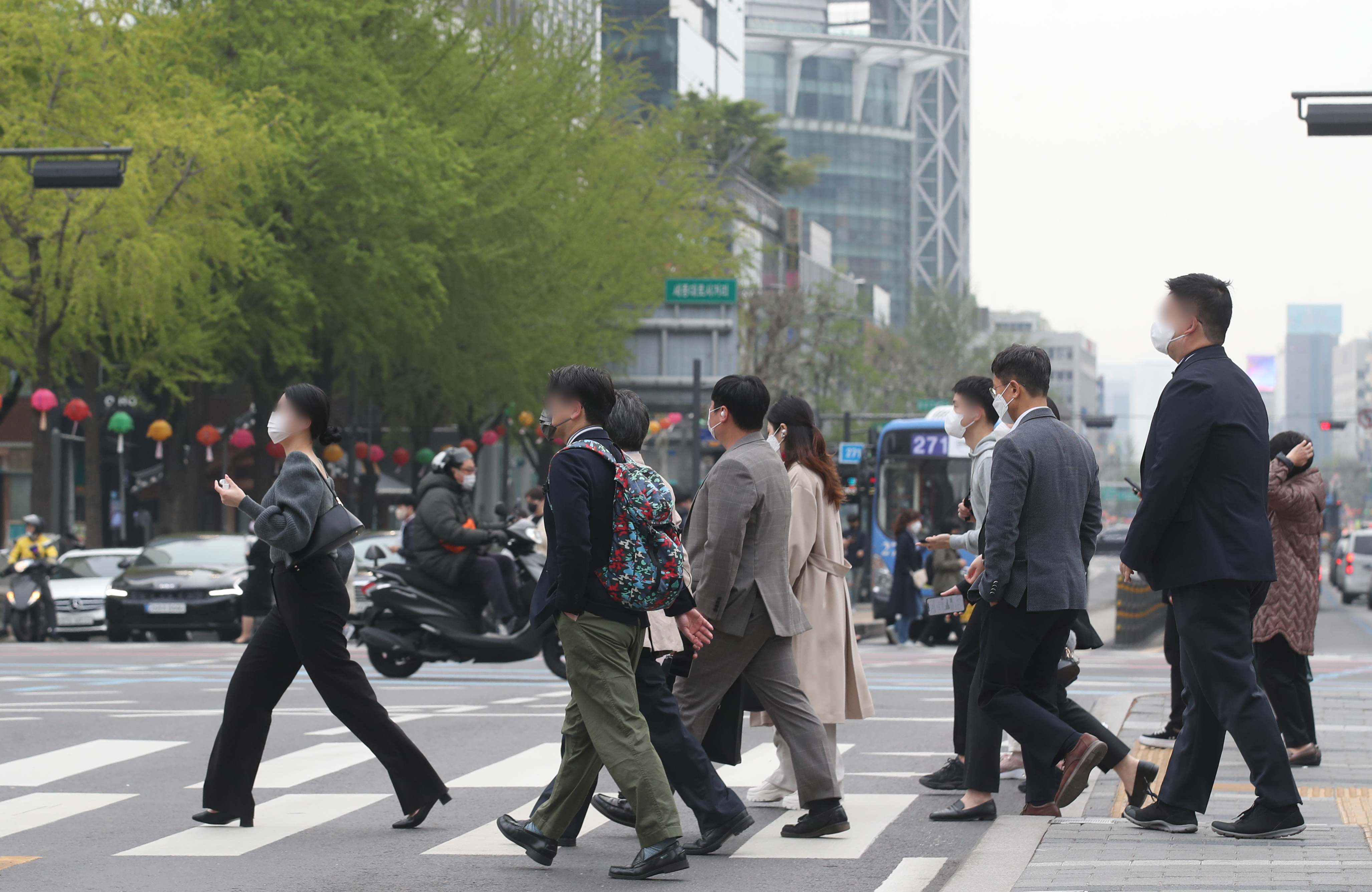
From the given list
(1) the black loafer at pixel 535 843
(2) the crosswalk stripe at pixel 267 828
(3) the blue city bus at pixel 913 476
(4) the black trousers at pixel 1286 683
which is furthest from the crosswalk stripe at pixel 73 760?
(3) the blue city bus at pixel 913 476

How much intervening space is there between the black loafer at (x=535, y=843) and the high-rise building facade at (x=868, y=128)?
162092 mm

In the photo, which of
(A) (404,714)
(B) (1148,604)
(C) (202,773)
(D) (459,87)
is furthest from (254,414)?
(C) (202,773)

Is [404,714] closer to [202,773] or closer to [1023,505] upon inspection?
[202,773]

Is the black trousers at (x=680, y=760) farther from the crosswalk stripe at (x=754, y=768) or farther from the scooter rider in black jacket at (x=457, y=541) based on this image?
the scooter rider in black jacket at (x=457, y=541)

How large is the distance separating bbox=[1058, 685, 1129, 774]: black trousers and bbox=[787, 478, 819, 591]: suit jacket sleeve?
1138mm

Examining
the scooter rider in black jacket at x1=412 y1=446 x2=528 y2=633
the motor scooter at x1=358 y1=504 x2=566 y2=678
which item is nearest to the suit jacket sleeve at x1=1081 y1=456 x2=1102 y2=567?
the scooter rider in black jacket at x1=412 y1=446 x2=528 y2=633

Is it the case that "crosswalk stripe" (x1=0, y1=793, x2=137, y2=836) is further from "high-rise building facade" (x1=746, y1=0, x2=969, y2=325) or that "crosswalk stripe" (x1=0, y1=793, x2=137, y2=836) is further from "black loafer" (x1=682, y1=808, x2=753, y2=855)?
"high-rise building facade" (x1=746, y1=0, x2=969, y2=325)

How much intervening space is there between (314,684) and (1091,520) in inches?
121

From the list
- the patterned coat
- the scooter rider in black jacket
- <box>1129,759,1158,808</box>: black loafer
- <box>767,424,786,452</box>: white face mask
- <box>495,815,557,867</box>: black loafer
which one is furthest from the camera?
the scooter rider in black jacket

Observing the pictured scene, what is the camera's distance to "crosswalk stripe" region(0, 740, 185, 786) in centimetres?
925

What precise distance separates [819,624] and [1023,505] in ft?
3.45

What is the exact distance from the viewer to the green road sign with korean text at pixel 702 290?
114 feet

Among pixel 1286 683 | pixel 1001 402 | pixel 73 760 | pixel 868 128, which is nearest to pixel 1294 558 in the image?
pixel 1286 683

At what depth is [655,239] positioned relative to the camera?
3941 centimetres
